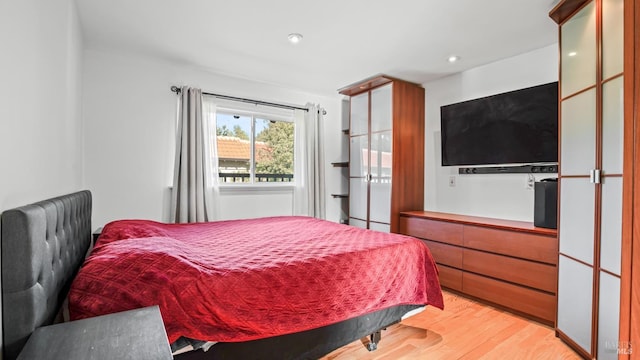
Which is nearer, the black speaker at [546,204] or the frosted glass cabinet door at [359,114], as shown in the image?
the black speaker at [546,204]

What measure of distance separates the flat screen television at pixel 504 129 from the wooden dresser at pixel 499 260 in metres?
0.66

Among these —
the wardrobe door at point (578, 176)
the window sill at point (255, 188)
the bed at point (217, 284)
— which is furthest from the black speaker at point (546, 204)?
the window sill at point (255, 188)

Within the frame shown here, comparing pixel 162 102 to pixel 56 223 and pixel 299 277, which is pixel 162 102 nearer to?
pixel 56 223

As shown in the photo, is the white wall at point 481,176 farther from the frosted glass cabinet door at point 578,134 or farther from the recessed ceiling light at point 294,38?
the recessed ceiling light at point 294,38

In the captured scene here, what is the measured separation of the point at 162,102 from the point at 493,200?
12.3 feet

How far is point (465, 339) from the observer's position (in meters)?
2.21

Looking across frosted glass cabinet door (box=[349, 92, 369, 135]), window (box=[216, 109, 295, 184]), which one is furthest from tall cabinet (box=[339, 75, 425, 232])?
window (box=[216, 109, 295, 184])

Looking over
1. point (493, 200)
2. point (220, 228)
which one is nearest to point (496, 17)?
Answer: point (493, 200)

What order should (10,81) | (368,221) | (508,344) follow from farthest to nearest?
1. (368,221)
2. (508,344)
3. (10,81)

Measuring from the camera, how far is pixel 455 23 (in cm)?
247

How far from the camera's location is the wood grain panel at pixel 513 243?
96.3 inches

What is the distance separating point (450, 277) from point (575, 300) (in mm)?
1205

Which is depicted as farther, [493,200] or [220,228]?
[493,200]

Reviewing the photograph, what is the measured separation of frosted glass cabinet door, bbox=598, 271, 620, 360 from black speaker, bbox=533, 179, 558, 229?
2.56 ft
